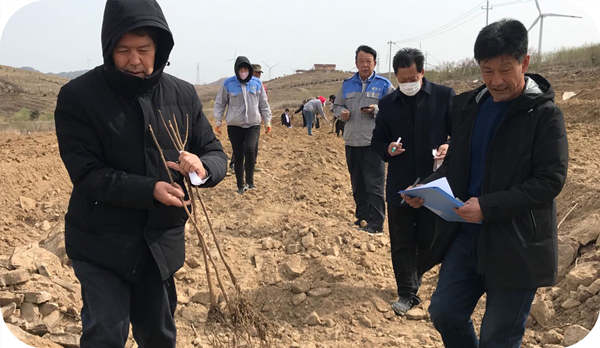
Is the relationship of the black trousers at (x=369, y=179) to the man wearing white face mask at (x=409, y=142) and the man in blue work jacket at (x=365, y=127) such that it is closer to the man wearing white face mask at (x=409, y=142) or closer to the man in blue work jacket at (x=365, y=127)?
the man in blue work jacket at (x=365, y=127)

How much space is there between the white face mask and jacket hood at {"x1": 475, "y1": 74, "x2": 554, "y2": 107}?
1251 millimetres

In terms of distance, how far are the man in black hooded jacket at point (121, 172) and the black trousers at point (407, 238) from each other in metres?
1.84

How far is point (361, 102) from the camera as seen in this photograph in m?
5.09

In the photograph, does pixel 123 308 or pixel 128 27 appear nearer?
pixel 128 27

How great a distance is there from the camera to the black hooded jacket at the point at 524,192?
80.5 inches

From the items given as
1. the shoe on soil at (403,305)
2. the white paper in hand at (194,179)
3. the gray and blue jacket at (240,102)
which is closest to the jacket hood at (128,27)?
the white paper in hand at (194,179)

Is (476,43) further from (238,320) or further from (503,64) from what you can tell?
(238,320)

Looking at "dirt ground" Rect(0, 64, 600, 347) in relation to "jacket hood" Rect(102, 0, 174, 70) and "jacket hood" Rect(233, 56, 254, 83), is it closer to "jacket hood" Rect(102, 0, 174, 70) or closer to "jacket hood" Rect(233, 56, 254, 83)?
"jacket hood" Rect(233, 56, 254, 83)

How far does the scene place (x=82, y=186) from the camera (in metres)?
2.00

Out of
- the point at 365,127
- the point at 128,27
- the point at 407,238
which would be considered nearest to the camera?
the point at 128,27

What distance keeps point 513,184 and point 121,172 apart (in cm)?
161

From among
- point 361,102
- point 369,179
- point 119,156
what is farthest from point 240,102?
point 119,156

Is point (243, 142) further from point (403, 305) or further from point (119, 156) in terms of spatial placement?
point (119, 156)

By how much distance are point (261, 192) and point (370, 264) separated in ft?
10.0
